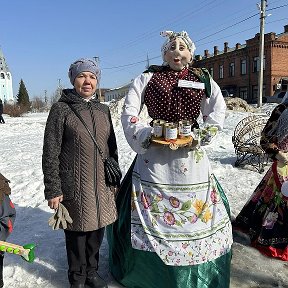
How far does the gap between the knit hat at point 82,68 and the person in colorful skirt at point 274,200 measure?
A: 1.58 m

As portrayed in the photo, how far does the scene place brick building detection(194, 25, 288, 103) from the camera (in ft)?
107

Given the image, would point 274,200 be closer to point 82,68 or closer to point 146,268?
point 146,268

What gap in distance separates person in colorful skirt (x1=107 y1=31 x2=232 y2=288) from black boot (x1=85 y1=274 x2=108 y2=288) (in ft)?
0.92

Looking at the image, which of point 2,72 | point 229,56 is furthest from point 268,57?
point 2,72

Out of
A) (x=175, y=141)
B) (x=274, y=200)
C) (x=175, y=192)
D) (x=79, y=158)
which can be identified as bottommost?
(x=274, y=200)

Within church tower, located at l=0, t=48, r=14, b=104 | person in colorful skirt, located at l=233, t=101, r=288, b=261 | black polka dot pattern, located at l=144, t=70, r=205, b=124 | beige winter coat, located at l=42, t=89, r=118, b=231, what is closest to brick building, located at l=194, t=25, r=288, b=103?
person in colorful skirt, located at l=233, t=101, r=288, b=261

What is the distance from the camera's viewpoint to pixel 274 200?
3225mm

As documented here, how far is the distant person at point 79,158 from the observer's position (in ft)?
7.42

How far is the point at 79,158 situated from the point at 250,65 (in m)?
35.0

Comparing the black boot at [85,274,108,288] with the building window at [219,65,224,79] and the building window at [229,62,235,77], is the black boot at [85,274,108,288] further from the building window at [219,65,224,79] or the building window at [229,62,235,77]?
the building window at [219,65,224,79]

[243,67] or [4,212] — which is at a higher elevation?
[243,67]

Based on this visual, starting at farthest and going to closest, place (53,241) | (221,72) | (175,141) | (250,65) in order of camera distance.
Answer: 1. (221,72)
2. (250,65)
3. (53,241)
4. (175,141)

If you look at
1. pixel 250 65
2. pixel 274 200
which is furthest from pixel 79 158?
pixel 250 65

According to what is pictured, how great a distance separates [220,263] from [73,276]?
103 cm
